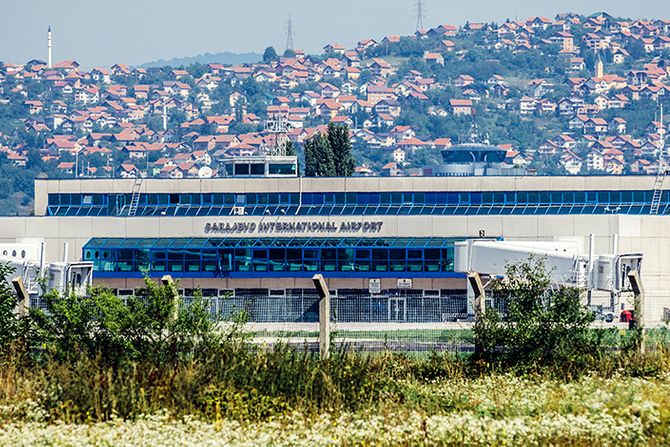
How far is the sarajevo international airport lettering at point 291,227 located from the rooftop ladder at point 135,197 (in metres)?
5.23

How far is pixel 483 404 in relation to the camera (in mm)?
29484

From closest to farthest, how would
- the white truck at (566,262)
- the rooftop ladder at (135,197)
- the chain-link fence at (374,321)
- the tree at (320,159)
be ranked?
the chain-link fence at (374,321) → the white truck at (566,262) → the rooftop ladder at (135,197) → the tree at (320,159)

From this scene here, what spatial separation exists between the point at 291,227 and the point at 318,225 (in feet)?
5.02

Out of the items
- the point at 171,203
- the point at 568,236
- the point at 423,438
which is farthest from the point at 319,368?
the point at 171,203

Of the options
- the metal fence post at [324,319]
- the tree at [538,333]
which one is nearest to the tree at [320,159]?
the tree at [538,333]

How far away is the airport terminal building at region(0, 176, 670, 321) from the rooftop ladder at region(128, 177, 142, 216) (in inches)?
5.2

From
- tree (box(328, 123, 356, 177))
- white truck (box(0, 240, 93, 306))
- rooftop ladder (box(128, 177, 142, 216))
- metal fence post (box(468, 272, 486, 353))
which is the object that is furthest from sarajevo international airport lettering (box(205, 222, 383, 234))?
metal fence post (box(468, 272, 486, 353))

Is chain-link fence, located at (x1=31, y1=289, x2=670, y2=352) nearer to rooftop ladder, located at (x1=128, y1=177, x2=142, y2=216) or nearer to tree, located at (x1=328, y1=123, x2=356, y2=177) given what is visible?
rooftop ladder, located at (x1=128, y1=177, x2=142, y2=216)

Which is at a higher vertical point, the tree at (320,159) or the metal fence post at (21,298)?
the tree at (320,159)

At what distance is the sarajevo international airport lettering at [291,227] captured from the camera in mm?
89375

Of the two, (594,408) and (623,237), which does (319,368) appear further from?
(623,237)

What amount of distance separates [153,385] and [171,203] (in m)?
63.4

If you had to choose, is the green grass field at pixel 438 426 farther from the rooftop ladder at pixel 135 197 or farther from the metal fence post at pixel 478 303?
the rooftop ladder at pixel 135 197

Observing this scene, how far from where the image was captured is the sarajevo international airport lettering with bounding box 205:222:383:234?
89375 millimetres
